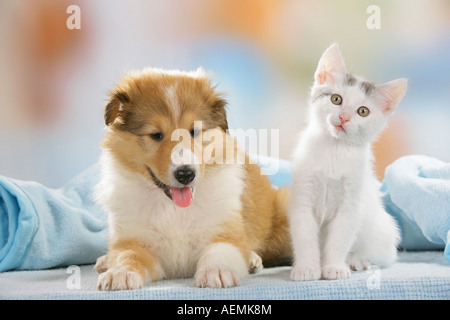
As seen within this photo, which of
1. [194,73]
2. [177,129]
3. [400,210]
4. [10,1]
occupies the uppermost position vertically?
[10,1]

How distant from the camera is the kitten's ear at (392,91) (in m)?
2.22

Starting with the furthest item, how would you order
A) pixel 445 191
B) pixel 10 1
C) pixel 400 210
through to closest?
1. pixel 10 1
2. pixel 400 210
3. pixel 445 191

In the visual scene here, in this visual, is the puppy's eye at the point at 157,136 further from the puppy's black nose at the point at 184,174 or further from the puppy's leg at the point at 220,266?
the puppy's leg at the point at 220,266

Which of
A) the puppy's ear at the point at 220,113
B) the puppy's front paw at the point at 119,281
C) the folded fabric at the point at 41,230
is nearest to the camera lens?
the puppy's front paw at the point at 119,281

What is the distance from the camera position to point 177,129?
223 cm

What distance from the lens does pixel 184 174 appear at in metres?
2.11

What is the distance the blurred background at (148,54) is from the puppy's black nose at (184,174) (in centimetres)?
145

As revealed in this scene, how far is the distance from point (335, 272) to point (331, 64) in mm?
802

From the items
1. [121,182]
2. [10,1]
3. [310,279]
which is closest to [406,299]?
[310,279]

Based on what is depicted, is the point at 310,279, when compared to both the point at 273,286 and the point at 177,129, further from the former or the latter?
the point at 177,129

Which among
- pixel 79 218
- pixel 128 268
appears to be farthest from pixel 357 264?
pixel 79 218

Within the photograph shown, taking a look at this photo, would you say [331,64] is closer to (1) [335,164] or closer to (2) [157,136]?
(1) [335,164]

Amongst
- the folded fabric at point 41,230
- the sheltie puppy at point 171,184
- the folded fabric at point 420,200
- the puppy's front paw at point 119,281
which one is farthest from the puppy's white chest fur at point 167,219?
the folded fabric at point 420,200
